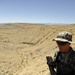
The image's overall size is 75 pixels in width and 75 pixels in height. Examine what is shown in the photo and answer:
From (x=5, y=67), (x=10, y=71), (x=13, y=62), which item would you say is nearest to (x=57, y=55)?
(x=10, y=71)

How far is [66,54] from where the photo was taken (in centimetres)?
339

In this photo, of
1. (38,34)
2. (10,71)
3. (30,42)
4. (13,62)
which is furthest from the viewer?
(38,34)

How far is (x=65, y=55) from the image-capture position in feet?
Answer: 11.2

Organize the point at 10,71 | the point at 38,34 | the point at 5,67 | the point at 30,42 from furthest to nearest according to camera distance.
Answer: the point at 38,34
the point at 30,42
the point at 5,67
the point at 10,71

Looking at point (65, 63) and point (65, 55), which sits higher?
point (65, 55)

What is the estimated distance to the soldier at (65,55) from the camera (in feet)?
10.9

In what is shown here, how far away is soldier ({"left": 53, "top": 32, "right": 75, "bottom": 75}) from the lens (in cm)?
333

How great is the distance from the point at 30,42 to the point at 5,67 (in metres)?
11.6

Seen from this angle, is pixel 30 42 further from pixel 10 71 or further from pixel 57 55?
pixel 57 55

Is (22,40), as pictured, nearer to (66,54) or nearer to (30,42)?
(30,42)

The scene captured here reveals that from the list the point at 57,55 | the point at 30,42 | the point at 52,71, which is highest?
the point at 57,55

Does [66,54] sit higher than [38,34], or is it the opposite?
[66,54]

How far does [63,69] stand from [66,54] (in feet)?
0.78

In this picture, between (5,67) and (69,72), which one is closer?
(69,72)
